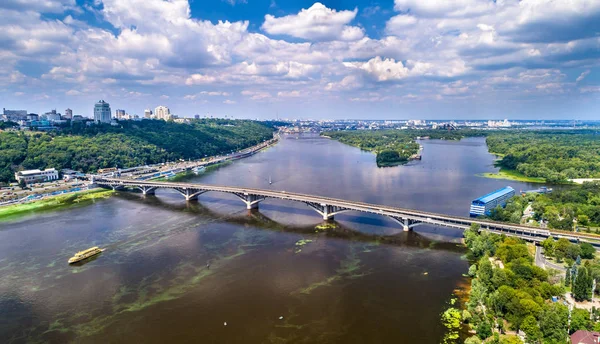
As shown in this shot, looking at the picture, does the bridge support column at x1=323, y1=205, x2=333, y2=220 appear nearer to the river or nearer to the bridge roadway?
the bridge roadway

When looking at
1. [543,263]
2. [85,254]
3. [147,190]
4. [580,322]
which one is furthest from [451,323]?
[147,190]

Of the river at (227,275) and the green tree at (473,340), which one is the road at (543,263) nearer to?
the river at (227,275)

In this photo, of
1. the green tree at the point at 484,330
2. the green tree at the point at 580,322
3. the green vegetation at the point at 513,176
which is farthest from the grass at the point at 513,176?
the green tree at the point at 484,330

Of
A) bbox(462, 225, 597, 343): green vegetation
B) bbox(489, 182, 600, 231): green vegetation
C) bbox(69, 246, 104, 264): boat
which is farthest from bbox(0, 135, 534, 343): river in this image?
bbox(489, 182, 600, 231): green vegetation

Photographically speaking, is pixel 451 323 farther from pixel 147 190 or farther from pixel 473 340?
pixel 147 190

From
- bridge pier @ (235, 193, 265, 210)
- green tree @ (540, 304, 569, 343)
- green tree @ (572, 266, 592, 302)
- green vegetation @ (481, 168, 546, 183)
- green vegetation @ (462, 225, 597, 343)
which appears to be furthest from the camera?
green vegetation @ (481, 168, 546, 183)

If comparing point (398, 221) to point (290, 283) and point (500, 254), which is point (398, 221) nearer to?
point (500, 254)
